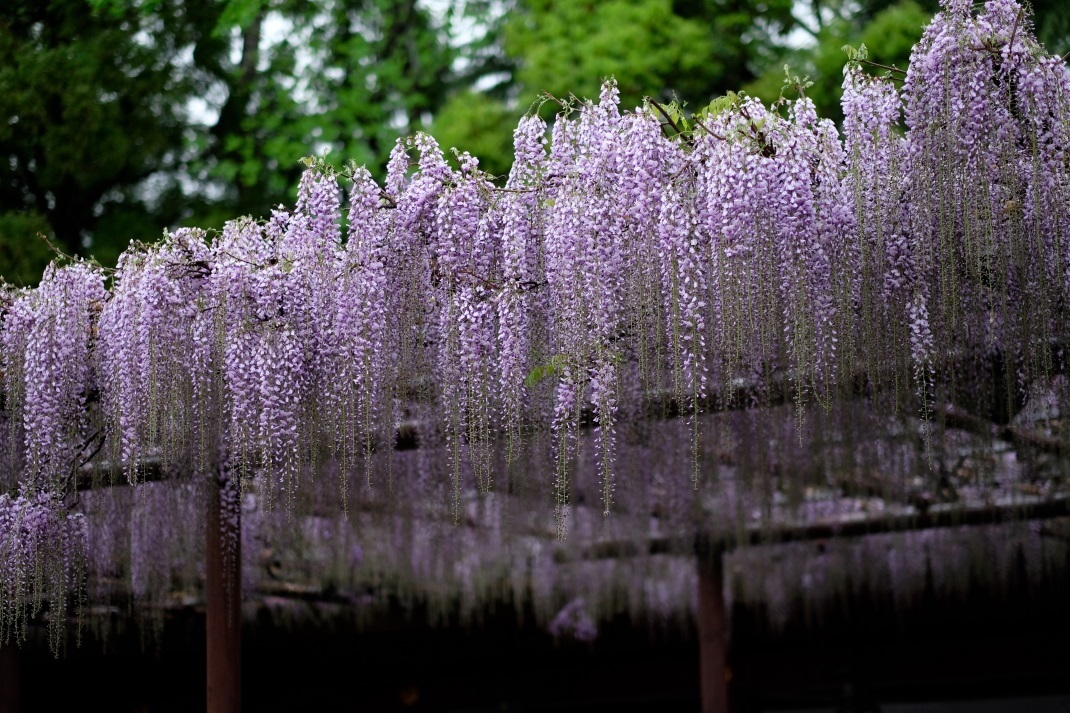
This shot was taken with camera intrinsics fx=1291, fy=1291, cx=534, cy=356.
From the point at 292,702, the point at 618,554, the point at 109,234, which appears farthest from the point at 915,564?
the point at 109,234

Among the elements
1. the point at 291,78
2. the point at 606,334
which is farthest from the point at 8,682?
the point at 291,78

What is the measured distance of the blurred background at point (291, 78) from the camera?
352 inches

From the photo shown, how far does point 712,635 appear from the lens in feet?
23.1

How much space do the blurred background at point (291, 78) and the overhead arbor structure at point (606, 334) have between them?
274cm

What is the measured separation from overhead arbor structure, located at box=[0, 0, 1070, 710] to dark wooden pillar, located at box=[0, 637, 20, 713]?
467 millimetres

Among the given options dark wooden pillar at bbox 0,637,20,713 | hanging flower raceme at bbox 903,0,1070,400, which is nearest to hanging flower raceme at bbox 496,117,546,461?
hanging flower raceme at bbox 903,0,1070,400

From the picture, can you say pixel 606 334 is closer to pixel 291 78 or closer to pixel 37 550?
pixel 37 550

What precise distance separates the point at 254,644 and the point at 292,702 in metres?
0.50

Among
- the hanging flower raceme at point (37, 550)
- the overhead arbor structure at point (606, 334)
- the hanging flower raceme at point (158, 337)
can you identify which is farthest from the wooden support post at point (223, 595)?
the hanging flower raceme at point (37, 550)

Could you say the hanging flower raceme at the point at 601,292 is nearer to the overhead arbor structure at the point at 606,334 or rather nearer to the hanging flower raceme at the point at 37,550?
the overhead arbor structure at the point at 606,334

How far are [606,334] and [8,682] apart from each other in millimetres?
4644

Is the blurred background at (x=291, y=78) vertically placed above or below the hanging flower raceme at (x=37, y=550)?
above

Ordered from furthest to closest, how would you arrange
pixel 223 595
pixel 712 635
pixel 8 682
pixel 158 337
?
pixel 8 682 < pixel 712 635 < pixel 223 595 < pixel 158 337

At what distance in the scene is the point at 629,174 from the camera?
4492mm
